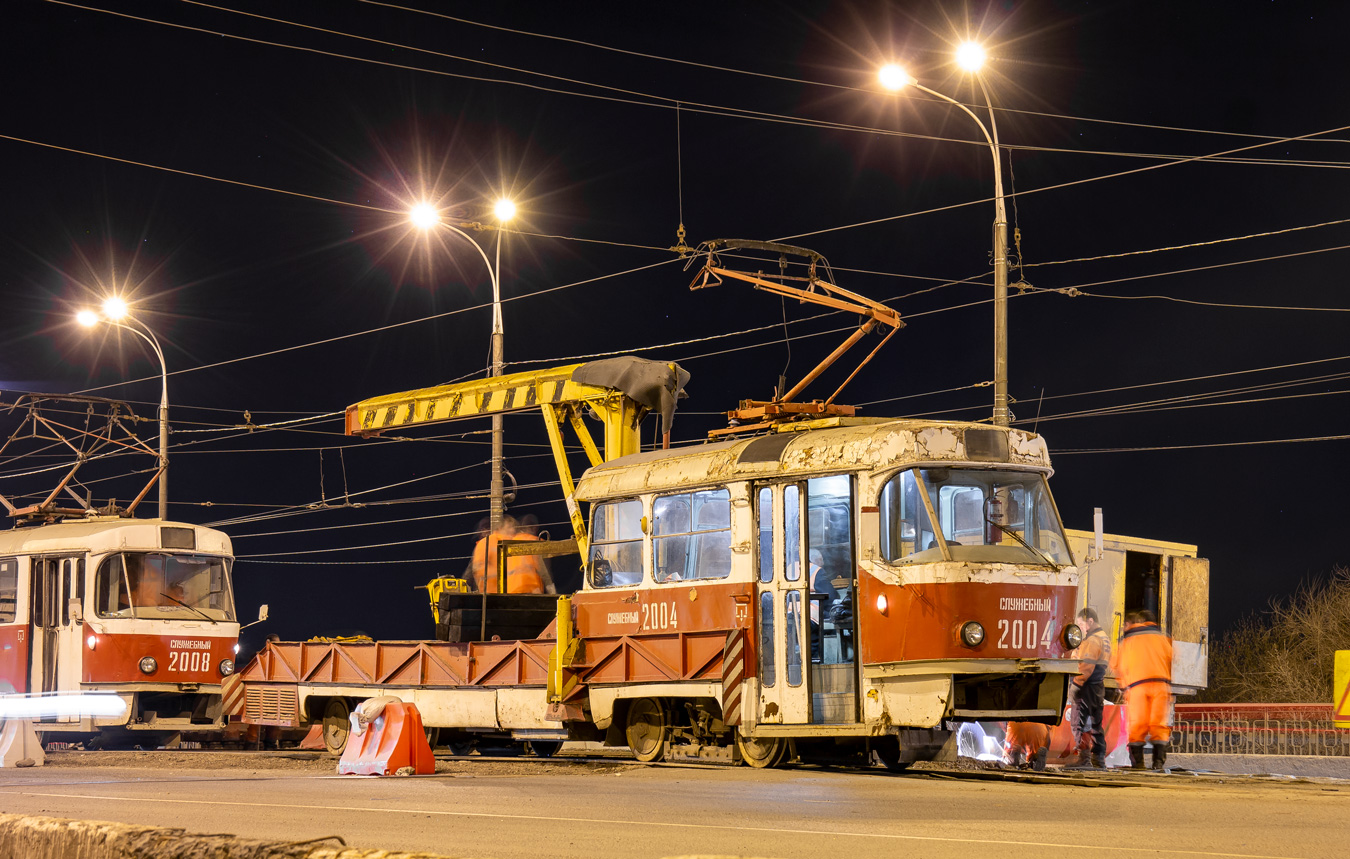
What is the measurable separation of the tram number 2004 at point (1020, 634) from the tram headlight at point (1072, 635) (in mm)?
277

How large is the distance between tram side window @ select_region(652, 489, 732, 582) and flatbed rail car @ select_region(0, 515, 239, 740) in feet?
32.3

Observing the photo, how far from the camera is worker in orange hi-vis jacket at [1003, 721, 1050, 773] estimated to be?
16969 mm

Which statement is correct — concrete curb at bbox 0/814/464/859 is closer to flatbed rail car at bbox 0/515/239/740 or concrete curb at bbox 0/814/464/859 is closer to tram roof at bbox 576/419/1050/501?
tram roof at bbox 576/419/1050/501

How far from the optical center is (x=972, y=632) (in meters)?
14.1

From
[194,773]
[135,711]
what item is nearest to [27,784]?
[194,773]

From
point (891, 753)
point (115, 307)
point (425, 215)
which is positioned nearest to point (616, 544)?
point (891, 753)

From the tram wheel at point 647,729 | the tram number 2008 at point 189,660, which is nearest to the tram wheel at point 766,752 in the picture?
the tram wheel at point 647,729

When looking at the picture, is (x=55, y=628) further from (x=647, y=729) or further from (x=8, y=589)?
(x=647, y=729)

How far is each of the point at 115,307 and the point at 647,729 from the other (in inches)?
819

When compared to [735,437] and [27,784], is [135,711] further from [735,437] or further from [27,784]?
[735,437]

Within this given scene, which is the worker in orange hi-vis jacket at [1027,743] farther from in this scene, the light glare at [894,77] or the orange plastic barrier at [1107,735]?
the light glare at [894,77]

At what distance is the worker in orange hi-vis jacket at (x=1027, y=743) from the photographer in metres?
17.0

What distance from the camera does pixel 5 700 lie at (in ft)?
77.7

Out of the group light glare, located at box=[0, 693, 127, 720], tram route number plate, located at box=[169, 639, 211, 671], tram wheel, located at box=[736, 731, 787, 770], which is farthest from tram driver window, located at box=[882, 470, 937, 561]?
light glare, located at box=[0, 693, 127, 720]
